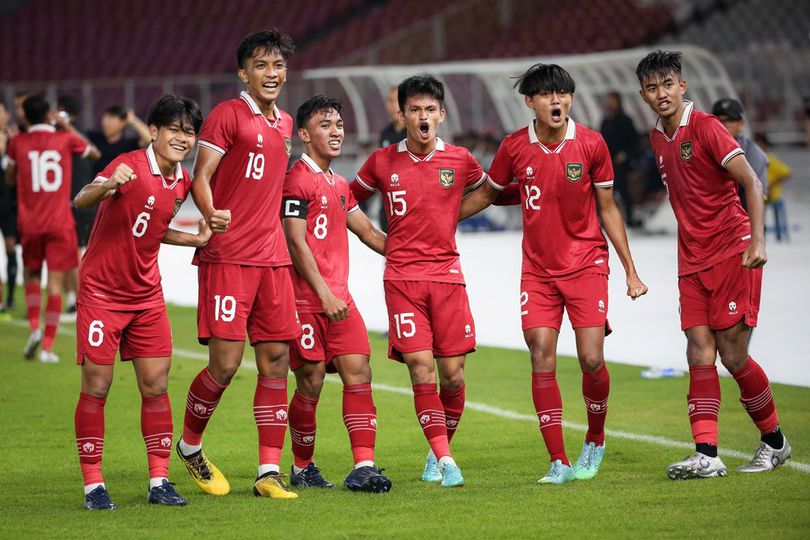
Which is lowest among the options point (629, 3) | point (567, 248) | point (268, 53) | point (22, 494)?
point (22, 494)

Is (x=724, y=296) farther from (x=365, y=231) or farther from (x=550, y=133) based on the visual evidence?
(x=365, y=231)

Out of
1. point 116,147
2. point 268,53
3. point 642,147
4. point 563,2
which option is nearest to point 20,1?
point 563,2

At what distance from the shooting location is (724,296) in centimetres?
680

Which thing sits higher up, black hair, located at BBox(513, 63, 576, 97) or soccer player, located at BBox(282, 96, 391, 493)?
black hair, located at BBox(513, 63, 576, 97)

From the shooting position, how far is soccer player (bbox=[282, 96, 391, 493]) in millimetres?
6609

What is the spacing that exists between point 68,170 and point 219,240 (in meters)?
5.96

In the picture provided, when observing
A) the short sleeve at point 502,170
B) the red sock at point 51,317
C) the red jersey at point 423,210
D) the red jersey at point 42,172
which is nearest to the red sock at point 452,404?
the red jersey at point 423,210

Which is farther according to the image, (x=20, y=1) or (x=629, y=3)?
(x=20, y=1)

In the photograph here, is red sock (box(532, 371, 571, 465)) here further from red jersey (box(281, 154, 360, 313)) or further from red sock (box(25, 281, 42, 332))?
red sock (box(25, 281, 42, 332))

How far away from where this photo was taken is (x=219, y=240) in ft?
21.4

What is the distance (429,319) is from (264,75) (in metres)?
1.49

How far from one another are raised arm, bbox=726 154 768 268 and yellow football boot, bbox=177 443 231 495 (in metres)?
2.81

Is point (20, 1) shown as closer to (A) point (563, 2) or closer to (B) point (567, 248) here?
(A) point (563, 2)

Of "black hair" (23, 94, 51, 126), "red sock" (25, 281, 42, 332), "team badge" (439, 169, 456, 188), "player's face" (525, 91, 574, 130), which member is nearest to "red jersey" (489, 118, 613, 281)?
"player's face" (525, 91, 574, 130)
